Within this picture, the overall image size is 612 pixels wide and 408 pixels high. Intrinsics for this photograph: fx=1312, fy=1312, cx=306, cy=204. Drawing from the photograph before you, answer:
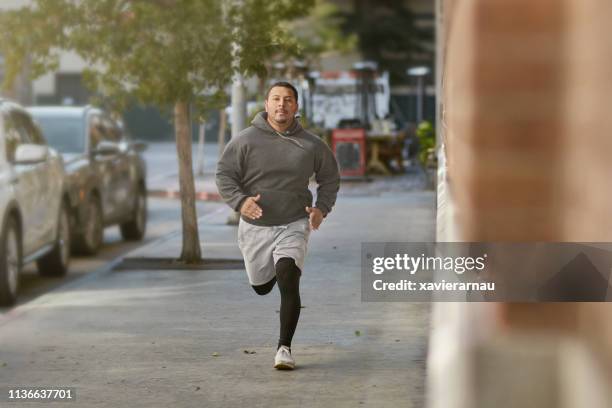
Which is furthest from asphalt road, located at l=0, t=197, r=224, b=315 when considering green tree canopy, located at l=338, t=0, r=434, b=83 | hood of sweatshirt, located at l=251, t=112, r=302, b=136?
green tree canopy, located at l=338, t=0, r=434, b=83

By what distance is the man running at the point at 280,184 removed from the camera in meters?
6.95

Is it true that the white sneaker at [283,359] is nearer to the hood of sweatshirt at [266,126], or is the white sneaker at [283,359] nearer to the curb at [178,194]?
the hood of sweatshirt at [266,126]

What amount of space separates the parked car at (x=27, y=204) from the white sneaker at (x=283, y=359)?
12.5ft

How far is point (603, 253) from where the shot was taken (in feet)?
3.29

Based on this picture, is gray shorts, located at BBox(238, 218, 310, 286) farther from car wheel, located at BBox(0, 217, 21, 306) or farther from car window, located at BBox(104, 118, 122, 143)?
car window, located at BBox(104, 118, 122, 143)

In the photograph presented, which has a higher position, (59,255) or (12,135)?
(12,135)

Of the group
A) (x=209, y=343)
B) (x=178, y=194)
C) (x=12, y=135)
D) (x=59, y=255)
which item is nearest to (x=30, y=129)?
(x=12, y=135)

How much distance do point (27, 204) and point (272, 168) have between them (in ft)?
14.9

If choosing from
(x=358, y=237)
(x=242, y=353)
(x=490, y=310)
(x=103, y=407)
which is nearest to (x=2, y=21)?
(x=358, y=237)

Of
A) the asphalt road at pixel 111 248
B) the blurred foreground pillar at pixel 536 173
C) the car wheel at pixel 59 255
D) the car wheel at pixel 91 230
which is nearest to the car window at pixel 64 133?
the car wheel at pixel 91 230

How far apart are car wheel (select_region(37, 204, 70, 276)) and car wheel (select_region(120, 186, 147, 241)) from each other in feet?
11.5

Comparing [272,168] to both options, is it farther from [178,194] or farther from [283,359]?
[178,194]

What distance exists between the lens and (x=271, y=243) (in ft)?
23.1

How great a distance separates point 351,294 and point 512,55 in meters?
9.49
